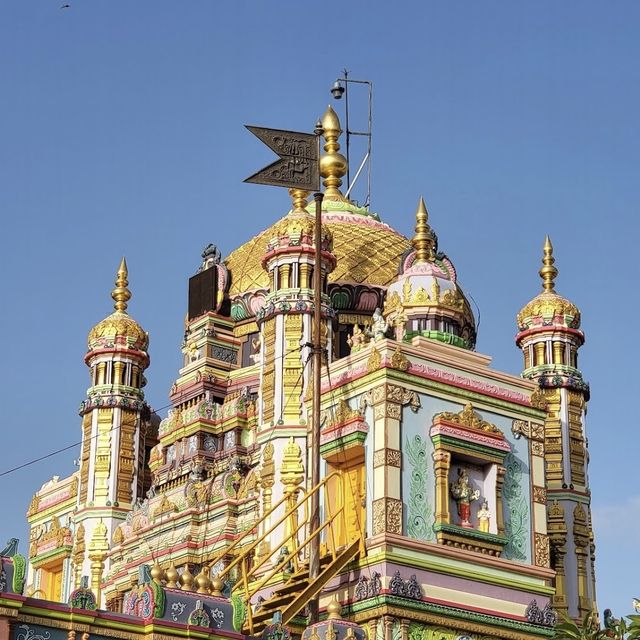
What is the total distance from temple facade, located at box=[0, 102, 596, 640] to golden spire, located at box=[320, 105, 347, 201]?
0.09 meters

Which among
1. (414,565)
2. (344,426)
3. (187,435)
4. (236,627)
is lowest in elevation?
(236,627)

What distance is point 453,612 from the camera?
28516mm

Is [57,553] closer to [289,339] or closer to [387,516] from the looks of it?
[289,339]

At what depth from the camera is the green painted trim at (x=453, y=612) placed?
91.2 feet

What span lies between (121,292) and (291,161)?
12.9 m

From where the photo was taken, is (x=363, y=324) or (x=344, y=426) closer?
(x=344, y=426)

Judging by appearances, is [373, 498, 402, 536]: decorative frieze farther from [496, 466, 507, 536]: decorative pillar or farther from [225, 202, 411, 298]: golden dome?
[225, 202, 411, 298]: golden dome

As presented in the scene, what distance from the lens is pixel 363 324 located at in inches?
1564

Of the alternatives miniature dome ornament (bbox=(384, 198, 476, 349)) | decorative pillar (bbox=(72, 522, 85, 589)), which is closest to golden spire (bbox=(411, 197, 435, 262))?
miniature dome ornament (bbox=(384, 198, 476, 349))

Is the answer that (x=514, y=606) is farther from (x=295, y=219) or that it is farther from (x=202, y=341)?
(x=202, y=341)

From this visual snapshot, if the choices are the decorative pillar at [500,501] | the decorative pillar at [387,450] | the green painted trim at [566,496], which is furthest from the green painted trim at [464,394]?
the green painted trim at [566,496]

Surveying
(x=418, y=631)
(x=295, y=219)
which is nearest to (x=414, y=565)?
(x=418, y=631)

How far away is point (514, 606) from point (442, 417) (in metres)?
3.66

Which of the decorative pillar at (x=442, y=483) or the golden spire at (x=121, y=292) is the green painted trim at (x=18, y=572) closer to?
the decorative pillar at (x=442, y=483)
